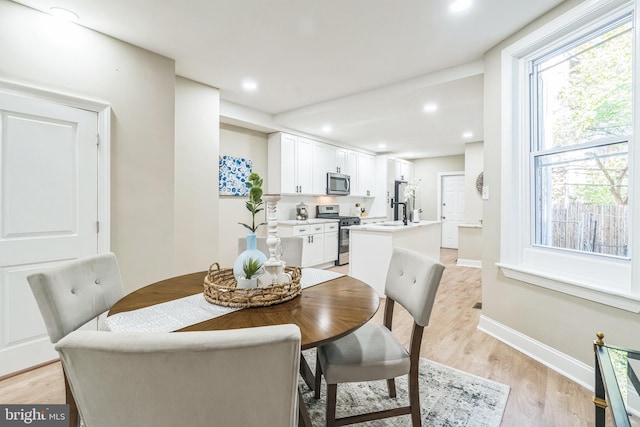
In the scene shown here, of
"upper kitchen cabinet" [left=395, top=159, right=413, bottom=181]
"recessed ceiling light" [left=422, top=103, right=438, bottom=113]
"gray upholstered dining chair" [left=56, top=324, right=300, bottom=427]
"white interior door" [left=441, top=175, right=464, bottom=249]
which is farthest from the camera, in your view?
"upper kitchen cabinet" [left=395, top=159, right=413, bottom=181]

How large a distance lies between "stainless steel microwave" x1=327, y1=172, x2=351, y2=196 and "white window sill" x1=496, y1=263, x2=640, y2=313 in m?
3.64

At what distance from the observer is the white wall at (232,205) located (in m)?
4.35

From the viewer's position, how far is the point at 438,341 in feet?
8.20

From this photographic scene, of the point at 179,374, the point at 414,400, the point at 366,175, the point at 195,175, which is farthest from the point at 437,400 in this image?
the point at 366,175

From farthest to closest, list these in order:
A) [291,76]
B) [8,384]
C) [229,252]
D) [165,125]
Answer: [229,252], [291,76], [165,125], [8,384]

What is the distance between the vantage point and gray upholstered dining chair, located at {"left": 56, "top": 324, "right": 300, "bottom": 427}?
0.55 meters

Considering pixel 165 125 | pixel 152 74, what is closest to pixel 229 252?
pixel 165 125

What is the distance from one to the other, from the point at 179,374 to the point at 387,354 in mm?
1028

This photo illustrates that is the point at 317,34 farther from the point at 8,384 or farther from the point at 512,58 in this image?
the point at 8,384

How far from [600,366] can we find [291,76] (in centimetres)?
328

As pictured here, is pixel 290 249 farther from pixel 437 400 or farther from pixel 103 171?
pixel 103 171

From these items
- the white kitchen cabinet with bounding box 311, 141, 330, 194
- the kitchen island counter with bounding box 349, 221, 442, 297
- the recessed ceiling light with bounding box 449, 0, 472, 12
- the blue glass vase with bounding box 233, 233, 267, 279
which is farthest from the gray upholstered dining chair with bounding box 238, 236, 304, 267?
the white kitchen cabinet with bounding box 311, 141, 330, 194

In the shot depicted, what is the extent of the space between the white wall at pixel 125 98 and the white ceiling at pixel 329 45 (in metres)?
0.13

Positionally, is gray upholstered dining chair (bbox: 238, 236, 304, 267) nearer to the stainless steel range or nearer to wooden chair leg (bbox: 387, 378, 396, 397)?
wooden chair leg (bbox: 387, 378, 396, 397)
